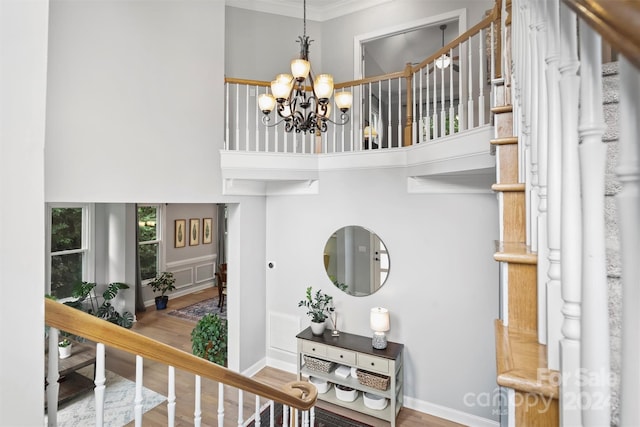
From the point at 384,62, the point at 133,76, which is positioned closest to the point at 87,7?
the point at 133,76

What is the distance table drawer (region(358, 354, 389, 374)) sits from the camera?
125 inches

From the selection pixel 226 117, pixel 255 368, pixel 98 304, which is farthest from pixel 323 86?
pixel 98 304

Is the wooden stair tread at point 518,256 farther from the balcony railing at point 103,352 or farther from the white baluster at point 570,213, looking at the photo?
the balcony railing at point 103,352

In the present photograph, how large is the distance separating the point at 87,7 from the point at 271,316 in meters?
3.70

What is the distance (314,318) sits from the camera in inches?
147

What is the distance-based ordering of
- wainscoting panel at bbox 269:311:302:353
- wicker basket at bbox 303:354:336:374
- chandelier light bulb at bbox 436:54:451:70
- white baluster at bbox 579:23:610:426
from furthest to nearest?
wainscoting panel at bbox 269:311:302:353, wicker basket at bbox 303:354:336:374, chandelier light bulb at bbox 436:54:451:70, white baluster at bbox 579:23:610:426

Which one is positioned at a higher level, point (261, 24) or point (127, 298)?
point (261, 24)

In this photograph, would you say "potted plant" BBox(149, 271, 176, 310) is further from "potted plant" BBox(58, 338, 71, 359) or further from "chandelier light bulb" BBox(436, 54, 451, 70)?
"chandelier light bulb" BBox(436, 54, 451, 70)

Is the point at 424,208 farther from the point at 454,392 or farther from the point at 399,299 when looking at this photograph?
the point at 454,392

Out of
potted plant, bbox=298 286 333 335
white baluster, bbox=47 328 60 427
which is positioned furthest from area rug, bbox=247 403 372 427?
white baluster, bbox=47 328 60 427

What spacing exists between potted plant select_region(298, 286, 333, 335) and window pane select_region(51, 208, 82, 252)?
13.4ft

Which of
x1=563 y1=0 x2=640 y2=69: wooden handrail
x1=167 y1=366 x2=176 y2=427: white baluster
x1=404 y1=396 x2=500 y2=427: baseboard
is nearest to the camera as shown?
x1=563 y1=0 x2=640 y2=69: wooden handrail

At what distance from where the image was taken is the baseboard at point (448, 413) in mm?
3139

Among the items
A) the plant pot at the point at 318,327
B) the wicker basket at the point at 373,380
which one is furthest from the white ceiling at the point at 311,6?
the wicker basket at the point at 373,380
